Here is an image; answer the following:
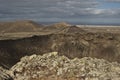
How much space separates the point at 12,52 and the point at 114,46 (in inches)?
502

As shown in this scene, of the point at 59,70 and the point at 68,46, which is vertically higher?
the point at 59,70

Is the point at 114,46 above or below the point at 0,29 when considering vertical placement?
above

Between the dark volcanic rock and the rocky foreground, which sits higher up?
the rocky foreground

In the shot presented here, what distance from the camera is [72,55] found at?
36.5 meters

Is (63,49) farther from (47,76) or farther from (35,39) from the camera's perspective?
(47,76)

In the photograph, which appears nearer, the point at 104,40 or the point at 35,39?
the point at 35,39

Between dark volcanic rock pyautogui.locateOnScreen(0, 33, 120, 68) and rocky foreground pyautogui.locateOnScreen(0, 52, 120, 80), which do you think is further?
dark volcanic rock pyautogui.locateOnScreen(0, 33, 120, 68)

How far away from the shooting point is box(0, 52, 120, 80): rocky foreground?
72.9 ft

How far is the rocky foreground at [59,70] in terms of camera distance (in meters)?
22.2

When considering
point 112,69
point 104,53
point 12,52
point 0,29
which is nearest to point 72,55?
point 104,53

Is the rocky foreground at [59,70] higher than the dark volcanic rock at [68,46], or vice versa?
the rocky foreground at [59,70]

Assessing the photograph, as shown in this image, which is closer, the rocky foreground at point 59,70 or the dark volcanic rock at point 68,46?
the rocky foreground at point 59,70

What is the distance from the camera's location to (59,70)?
75.5ft

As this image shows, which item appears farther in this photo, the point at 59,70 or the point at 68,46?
the point at 68,46
